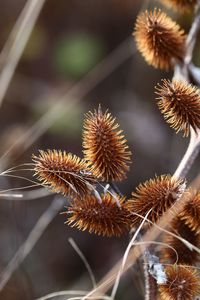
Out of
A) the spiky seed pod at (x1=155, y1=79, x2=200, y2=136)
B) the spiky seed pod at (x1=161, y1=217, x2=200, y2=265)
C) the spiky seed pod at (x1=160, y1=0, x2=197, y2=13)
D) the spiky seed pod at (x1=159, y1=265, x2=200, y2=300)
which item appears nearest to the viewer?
the spiky seed pod at (x1=159, y1=265, x2=200, y2=300)

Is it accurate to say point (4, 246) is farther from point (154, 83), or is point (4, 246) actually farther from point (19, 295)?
point (154, 83)

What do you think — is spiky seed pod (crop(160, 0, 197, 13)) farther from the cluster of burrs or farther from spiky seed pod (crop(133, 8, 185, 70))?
the cluster of burrs

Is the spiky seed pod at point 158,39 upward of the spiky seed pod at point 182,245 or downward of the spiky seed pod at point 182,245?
upward

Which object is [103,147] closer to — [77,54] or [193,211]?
[193,211]

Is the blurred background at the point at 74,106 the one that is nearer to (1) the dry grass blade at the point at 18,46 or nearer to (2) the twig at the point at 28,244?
(2) the twig at the point at 28,244

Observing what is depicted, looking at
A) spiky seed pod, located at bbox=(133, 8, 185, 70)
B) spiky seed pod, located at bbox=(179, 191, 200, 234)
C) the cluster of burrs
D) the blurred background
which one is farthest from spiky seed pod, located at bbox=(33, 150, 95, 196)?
the blurred background

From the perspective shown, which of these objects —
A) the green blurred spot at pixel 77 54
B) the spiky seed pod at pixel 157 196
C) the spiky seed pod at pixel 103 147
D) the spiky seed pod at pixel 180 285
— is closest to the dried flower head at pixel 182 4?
the spiky seed pod at pixel 103 147

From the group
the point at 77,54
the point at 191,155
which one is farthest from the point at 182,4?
the point at 77,54
